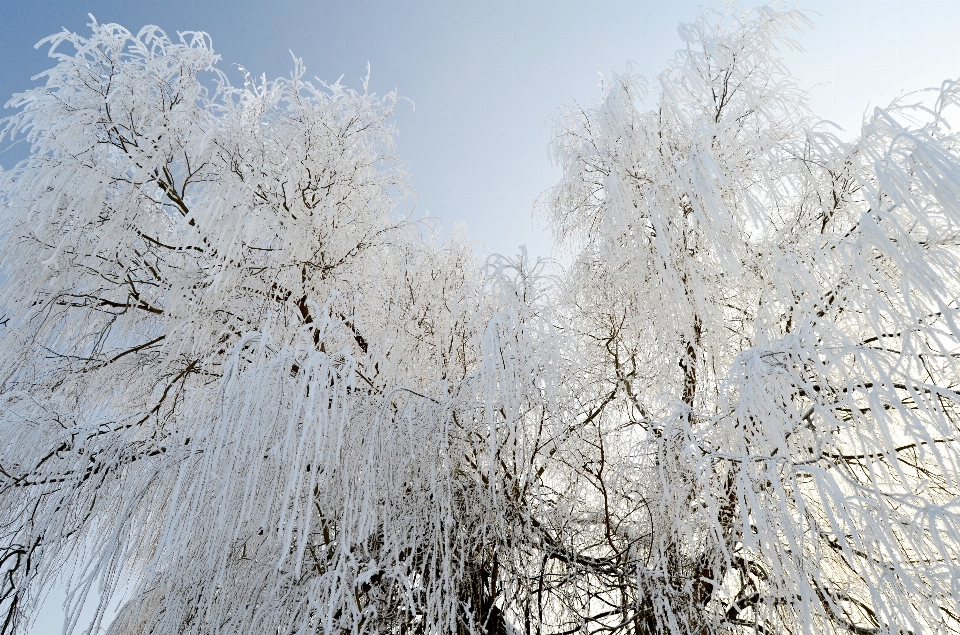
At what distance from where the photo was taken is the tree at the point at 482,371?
117cm

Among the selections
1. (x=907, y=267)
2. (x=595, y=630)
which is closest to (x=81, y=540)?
(x=595, y=630)

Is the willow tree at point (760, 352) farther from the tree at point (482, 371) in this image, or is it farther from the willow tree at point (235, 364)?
the willow tree at point (235, 364)

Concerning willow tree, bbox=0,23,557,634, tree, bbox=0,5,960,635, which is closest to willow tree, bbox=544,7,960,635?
tree, bbox=0,5,960,635

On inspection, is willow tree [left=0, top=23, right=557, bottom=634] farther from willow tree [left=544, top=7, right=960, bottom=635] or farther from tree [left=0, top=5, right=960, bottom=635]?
willow tree [left=544, top=7, right=960, bottom=635]

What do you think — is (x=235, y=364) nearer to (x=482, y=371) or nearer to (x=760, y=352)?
(x=482, y=371)

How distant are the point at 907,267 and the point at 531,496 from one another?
112 cm

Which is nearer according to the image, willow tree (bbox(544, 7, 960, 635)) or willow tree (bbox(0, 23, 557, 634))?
willow tree (bbox(544, 7, 960, 635))

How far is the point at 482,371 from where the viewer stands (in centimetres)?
135

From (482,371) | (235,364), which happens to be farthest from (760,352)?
(235,364)

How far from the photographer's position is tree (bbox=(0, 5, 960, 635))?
3.84 ft

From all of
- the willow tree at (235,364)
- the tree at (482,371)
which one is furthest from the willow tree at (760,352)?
the willow tree at (235,364)

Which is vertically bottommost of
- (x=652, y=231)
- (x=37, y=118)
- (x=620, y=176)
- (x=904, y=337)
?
(x=904, y=337)

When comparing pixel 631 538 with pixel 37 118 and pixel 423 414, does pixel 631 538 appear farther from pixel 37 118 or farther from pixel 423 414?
pixel 37 118

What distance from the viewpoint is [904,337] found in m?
1.12
